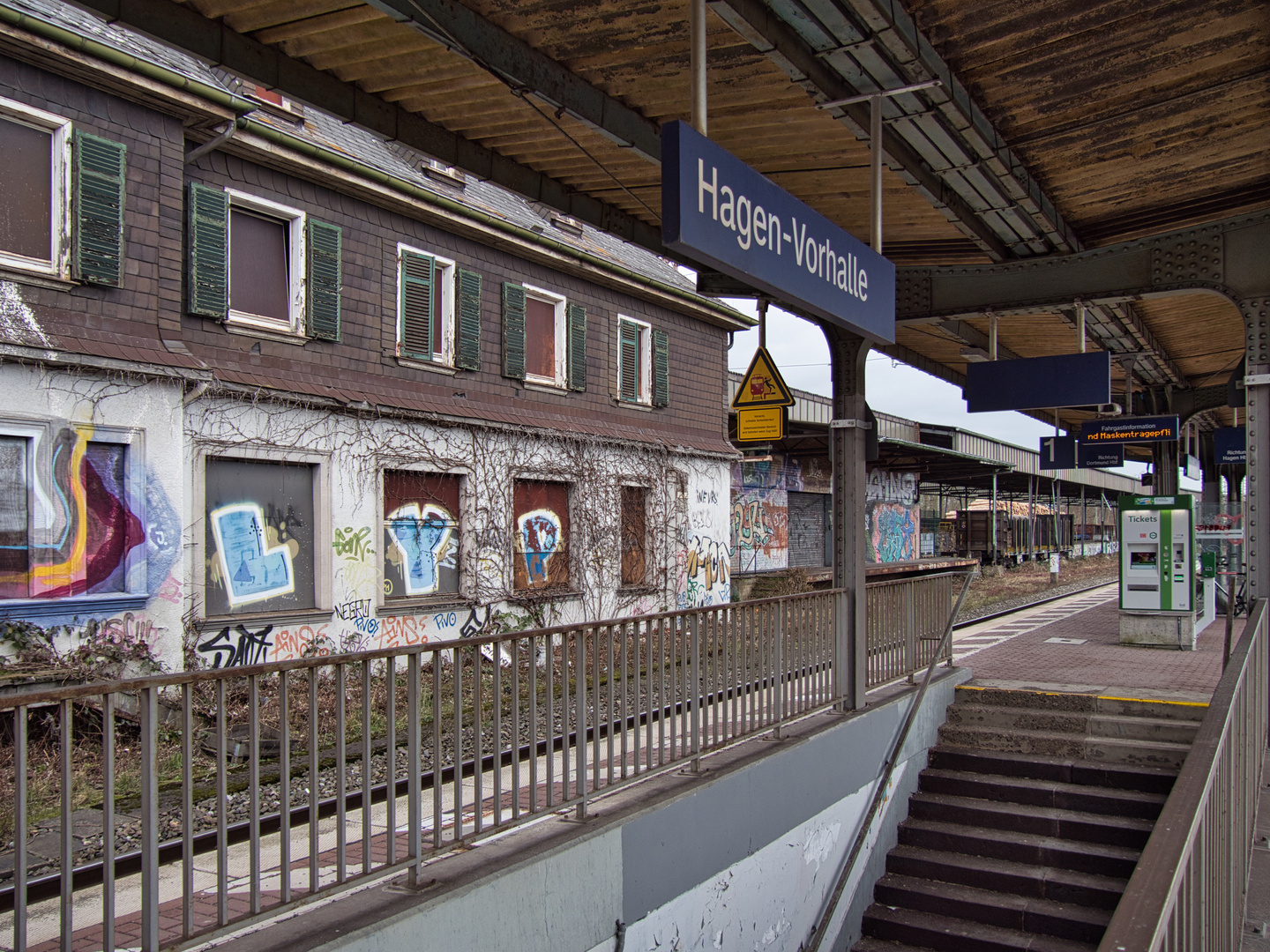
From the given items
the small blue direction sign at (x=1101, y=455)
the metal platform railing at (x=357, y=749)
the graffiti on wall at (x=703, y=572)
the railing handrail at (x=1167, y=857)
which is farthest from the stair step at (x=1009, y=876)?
the graffiti on wall at (x=703, y=572)

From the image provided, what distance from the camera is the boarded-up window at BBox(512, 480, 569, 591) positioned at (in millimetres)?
15906

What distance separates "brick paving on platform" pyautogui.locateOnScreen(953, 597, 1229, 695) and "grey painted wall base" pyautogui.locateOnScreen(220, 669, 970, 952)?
210 cm

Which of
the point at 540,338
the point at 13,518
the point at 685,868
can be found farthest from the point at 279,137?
the point at 685,868

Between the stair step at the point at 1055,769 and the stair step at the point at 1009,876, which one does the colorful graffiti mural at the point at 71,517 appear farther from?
the stair step at the point at 1055,769

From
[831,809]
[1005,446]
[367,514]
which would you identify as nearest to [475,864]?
[831,809]

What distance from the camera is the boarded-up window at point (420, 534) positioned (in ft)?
45.4

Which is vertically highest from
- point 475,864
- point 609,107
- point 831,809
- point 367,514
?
point 609,107

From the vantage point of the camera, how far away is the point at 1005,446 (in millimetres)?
38531

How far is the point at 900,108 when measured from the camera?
5.78 m

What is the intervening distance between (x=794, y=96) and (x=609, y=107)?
3.52 ft

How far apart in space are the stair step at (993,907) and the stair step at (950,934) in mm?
40

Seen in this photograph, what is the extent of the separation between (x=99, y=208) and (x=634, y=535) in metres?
10.4

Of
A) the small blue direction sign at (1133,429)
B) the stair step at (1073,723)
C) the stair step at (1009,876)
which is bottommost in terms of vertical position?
the stair step at (1009,876)

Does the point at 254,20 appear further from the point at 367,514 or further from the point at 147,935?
the point at 367,514
